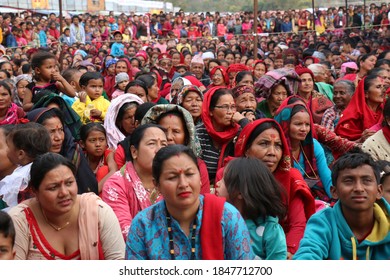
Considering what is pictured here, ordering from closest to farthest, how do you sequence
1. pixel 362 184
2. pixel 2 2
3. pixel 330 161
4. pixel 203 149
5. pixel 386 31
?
pixel 362 184 < pixel 203 149 < pixel 330 161 < pixel 386 31 < pixel 2 2

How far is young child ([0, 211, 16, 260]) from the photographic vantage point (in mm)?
3383

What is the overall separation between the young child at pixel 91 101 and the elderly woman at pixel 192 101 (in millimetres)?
1422

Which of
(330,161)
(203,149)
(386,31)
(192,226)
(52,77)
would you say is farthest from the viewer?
(386,31)

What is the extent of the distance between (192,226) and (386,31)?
18.3 meters

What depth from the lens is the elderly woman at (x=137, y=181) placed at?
454cm

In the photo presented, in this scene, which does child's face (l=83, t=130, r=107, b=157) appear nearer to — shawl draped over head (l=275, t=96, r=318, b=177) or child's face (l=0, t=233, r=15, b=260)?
shawl draped over head (l=275, t=96, r=318, b=177)

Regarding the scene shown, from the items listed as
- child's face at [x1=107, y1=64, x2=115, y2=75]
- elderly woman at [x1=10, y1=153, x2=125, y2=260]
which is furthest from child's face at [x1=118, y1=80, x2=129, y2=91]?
elderly woman at [x1=10, y1=153, x2=125, y2=260]

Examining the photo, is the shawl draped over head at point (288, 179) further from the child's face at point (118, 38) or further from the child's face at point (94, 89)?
the child's face at point (118, 38)

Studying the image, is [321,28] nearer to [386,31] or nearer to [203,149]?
[386,31]

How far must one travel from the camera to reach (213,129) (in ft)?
19.1

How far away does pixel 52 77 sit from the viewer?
7.54 metres

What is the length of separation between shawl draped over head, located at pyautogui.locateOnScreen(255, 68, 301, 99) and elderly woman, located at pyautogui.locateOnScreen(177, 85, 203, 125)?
2.80 feet

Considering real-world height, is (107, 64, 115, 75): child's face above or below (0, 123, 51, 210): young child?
above

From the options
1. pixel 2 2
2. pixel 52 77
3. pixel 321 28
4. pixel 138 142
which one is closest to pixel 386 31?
pixel 321 28
